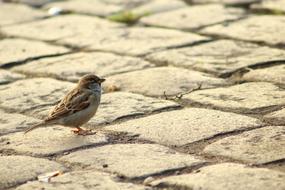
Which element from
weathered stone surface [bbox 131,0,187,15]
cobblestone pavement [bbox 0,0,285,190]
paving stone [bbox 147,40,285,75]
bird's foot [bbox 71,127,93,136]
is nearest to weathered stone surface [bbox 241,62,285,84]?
cobblestone pavement [bbox 0,0,285,190]

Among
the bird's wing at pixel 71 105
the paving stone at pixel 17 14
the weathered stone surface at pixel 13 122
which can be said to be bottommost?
the weathered stone surface at pixel 13 122

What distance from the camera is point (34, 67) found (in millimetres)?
7570

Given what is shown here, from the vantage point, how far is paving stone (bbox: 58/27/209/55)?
7.87 meters

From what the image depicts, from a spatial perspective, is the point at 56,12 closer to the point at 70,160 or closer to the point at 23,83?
the point at 23,83

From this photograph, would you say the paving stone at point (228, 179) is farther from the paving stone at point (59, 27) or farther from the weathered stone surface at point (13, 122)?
the paving stone at point (59, 27)

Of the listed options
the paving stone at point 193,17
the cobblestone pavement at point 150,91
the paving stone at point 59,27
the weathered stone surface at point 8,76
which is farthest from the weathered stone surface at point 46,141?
the paving stone at point 193,17

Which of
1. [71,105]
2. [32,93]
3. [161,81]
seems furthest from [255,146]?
[32,93]

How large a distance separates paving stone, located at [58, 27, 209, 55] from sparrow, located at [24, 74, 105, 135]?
71.8 inches

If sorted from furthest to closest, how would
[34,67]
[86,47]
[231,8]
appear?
1. [231,8]
2. [86,47]
3. [34,67]

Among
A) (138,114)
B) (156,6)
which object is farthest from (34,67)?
(156,6)

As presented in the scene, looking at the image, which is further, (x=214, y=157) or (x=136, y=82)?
(x=136, y=82)

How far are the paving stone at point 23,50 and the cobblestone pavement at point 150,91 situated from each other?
0.01 m

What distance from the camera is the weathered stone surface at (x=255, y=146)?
4.95 metres

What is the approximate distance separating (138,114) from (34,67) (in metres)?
1.83
